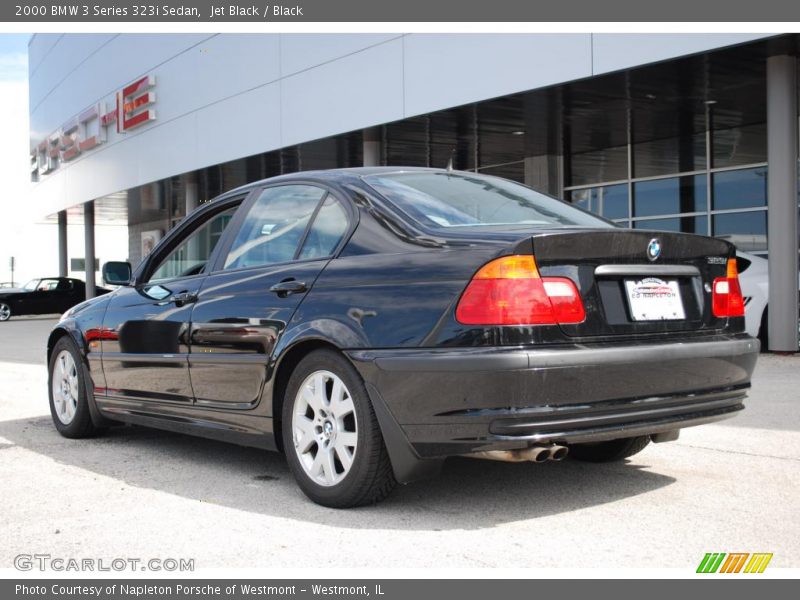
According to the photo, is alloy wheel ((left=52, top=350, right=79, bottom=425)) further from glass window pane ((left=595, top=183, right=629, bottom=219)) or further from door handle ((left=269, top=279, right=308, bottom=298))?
glass window pane ((left=595, top=183, right=629, bottom=219))

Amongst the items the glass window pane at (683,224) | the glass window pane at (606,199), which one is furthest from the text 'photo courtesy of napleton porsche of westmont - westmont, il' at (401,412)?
the glass window pane at (606,199)

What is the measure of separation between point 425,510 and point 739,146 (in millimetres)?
14482

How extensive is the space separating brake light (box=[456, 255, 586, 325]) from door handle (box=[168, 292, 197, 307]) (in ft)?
6.25

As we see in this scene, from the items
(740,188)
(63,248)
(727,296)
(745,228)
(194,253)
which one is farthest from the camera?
(63,248)

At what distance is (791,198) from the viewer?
10.9 metres

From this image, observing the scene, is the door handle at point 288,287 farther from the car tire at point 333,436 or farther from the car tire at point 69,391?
the car tire at point 69,391

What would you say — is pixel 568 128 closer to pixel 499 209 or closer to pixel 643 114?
pixel 643 114

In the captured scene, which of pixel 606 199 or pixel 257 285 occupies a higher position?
pixel 606 199

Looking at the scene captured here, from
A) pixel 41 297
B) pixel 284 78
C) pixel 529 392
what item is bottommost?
pixel 41 297

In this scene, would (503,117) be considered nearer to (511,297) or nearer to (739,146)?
(739,146)

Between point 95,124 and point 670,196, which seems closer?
point 670,196

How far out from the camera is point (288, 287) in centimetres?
422

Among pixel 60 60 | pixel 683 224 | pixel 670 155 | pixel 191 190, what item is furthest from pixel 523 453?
pixel 60 60

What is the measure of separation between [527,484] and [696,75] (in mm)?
9113
